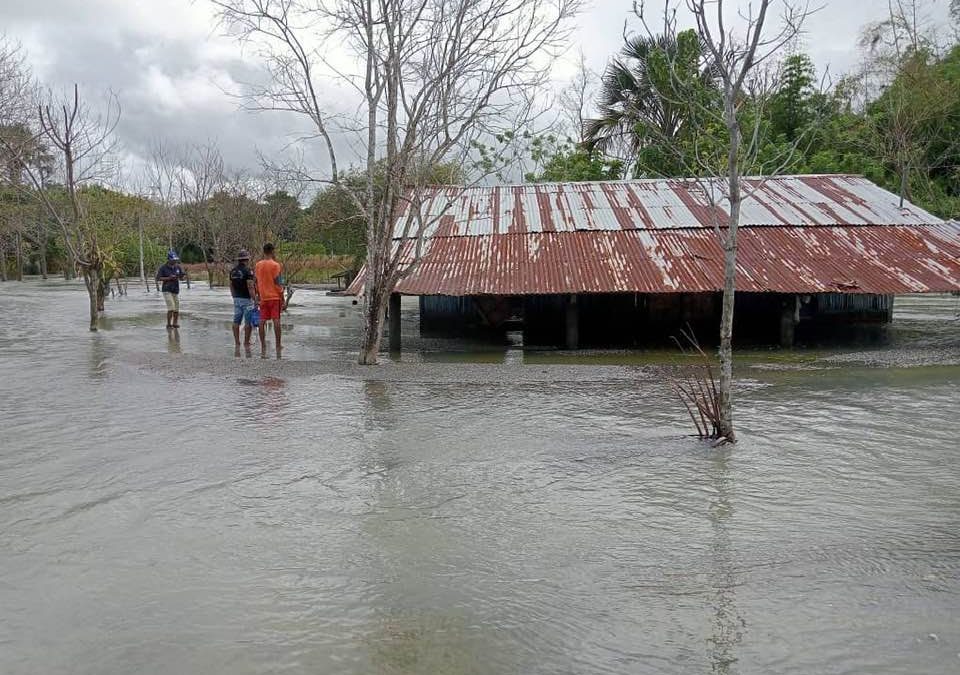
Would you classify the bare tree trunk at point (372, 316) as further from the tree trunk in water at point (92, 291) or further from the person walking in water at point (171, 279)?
the tree trunk in water at point (92, 291)

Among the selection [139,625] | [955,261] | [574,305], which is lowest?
[139,625]

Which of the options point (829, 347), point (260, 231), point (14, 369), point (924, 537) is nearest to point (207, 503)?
point (924, 537)

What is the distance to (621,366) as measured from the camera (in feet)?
42.3

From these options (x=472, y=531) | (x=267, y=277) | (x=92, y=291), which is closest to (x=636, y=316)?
(x=267, y=277)

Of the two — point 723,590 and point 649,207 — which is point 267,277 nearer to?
point 649,207

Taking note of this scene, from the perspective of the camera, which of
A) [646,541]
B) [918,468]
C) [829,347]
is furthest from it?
[829,347]

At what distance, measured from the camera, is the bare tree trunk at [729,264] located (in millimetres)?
6695

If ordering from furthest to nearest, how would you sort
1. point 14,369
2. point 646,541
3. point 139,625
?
point 14,369 < point 646,541 < point 139,625

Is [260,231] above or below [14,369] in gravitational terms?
above

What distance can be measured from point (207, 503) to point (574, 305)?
34.7 feet

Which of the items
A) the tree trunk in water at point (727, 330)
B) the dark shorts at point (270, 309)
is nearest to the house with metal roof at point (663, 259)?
the dark shorts at point (270, 309)

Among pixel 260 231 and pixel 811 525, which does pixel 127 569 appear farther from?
pixel 260 231

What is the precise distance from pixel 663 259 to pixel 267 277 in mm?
7919

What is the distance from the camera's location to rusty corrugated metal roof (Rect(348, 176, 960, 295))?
14.5 m
